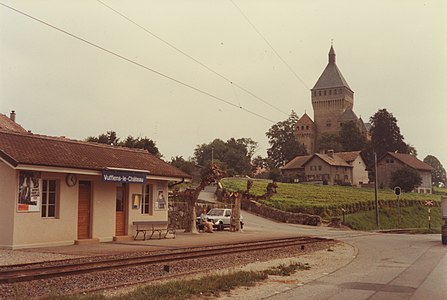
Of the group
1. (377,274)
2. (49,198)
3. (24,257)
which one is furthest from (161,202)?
(377,274)

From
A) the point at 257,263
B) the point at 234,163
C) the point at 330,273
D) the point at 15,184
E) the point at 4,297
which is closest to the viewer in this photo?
the point at 4,297

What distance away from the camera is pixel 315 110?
16475 cm

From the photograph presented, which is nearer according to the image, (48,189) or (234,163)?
(48,189)

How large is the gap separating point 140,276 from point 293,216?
3665 centimetres

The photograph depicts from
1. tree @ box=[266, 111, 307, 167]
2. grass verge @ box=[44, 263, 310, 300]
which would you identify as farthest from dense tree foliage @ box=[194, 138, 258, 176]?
grass verge @ box=[44, 263, 310, 300]

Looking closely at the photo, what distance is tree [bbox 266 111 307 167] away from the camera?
13550cm

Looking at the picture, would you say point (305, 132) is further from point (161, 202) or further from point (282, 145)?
point (161, 202)

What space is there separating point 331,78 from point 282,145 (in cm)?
3988

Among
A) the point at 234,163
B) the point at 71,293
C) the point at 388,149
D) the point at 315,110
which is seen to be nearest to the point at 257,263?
the point at 71,293

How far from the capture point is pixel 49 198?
20375mm

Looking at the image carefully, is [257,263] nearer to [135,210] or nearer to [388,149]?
[135,210]

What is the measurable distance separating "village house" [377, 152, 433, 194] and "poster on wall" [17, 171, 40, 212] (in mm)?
79776

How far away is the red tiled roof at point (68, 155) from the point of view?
19406 mm

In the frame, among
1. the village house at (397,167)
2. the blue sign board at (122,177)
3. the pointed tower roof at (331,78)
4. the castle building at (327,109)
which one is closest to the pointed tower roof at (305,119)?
the castle building at (327,109)
